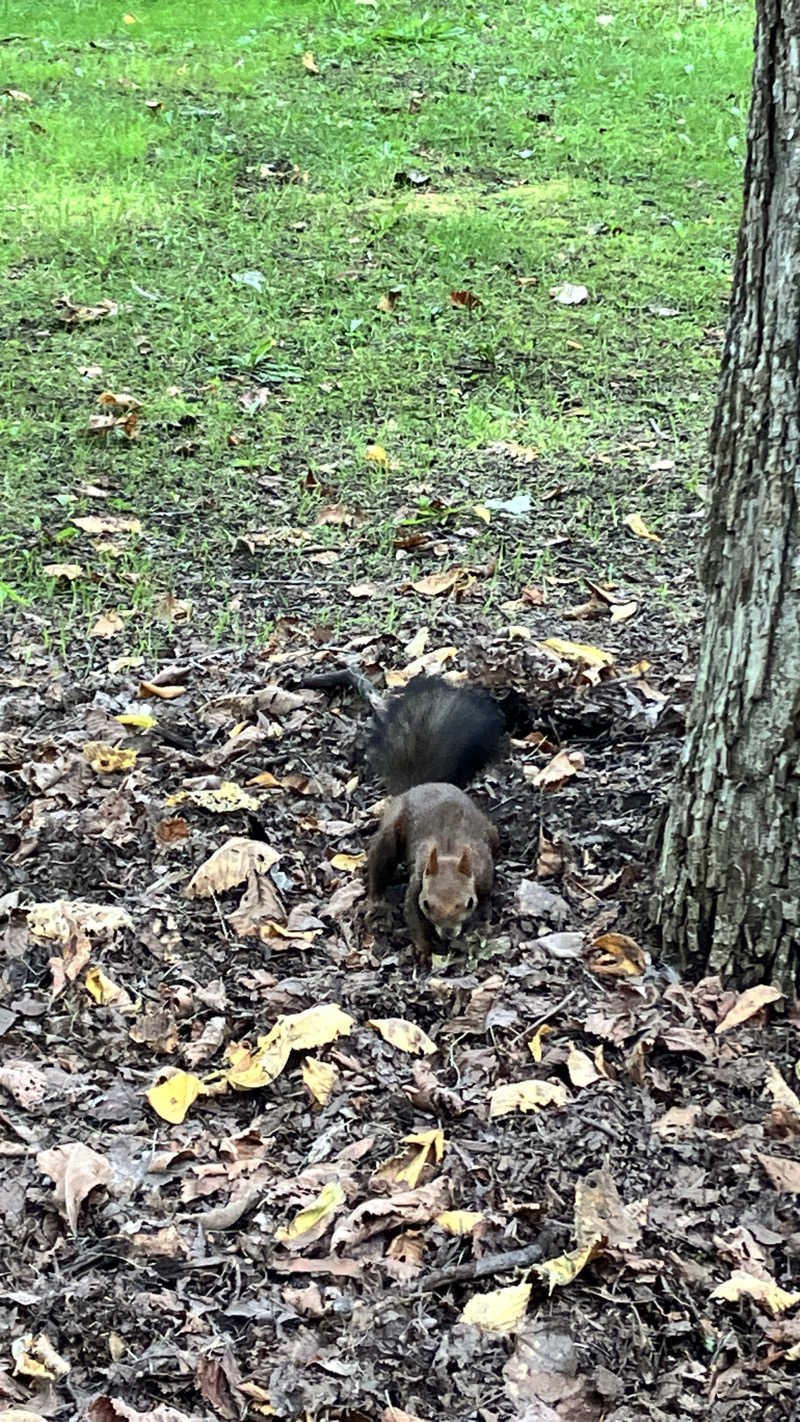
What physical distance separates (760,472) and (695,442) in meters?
3.29

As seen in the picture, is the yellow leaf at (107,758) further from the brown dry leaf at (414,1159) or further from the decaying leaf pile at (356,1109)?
the brown dry leaf at (414,1159)

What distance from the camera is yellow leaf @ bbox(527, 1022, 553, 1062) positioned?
119 inches

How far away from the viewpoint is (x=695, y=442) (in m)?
5.96

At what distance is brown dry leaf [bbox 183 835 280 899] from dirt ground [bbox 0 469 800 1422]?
2 cm

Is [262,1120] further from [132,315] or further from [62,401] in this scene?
[132,315]

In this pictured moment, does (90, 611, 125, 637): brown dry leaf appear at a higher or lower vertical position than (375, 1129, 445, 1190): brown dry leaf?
higher

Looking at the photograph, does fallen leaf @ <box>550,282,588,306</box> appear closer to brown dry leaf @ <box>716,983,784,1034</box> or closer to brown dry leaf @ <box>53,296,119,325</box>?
brown dry leaf @ <box>53,296,119,325</box>

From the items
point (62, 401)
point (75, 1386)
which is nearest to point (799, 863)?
point (75, 1386)

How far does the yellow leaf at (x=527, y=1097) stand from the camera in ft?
9.51

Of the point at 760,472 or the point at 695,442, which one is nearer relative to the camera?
the point at 760,472

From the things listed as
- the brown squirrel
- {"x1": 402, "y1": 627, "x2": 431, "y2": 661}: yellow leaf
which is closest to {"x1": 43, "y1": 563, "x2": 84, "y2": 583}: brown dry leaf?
{"x1": 402, "y1": 627, "x2": 431, "y2": 661}: yellow leaf

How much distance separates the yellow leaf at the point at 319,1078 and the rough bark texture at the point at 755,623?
2.62ft

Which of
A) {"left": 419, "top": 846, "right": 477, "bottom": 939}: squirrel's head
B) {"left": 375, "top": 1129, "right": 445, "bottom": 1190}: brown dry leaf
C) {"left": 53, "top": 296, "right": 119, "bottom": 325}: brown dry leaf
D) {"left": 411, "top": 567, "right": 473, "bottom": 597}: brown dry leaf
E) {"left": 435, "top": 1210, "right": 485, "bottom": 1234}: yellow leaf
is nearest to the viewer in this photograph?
{"left": 435, "top": 1210, "right": 485, "bottom": 1234}: yellow leaf

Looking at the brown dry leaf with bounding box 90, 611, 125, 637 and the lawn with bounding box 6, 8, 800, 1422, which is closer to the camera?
the lawn with bounding box 6, 8, 800, 1422
